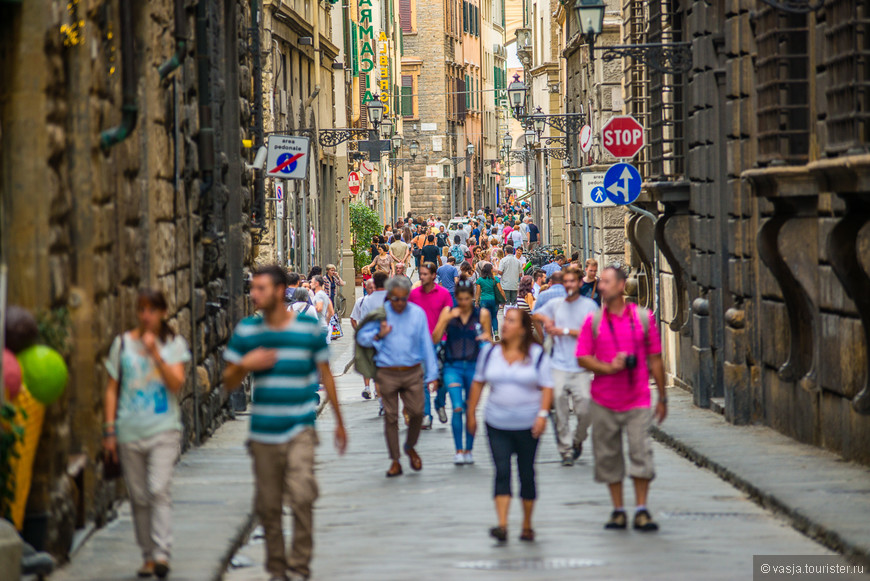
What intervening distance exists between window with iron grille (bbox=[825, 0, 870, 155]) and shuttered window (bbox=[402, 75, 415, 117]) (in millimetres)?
72979

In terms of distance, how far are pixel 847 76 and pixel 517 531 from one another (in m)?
4.71

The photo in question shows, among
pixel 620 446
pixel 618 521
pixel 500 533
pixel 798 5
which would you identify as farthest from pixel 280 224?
pixel 500 533

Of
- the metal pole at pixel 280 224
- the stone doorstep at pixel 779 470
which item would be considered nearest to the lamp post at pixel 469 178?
the metal pole at pixel 280 224

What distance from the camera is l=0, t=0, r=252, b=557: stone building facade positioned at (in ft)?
28.0

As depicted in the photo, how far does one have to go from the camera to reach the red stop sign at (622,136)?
19953 millimetres

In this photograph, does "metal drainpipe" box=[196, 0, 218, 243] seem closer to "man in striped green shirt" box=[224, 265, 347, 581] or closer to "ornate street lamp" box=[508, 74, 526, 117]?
"man in striped green shirt" box=[224, 265, 347, 581]

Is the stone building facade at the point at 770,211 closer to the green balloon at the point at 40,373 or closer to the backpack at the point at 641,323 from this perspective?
the backpack at the point at 641,323

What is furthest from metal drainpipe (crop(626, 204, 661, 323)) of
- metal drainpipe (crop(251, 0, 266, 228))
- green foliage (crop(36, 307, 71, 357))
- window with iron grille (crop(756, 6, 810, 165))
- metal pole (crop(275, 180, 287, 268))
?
green foliage (crop(36, 307, 71, 357))

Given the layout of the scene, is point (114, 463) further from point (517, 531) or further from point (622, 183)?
point (622, 183)

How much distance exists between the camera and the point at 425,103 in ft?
286

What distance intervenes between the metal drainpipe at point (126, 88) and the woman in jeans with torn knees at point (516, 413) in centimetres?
282

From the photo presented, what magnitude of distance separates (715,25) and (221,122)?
5.61 meters

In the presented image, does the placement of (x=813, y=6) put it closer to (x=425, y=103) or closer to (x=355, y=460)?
(x=355, y=460)

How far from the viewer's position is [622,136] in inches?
788
